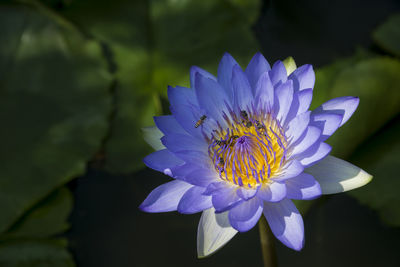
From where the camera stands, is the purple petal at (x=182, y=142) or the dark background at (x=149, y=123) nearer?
the purple petal at (x=182, y=142)

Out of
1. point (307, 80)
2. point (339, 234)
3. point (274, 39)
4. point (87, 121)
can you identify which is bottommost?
point (339, 234)

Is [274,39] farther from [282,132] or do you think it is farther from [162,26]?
[282,132]

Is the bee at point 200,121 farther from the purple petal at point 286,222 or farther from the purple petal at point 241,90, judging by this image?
the purple petal at point 286,222

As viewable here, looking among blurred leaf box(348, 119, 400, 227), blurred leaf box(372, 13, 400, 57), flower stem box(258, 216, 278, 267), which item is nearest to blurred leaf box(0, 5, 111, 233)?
flower stem box(258, 216, 278, 267)

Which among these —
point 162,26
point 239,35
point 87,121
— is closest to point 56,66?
point 87,121

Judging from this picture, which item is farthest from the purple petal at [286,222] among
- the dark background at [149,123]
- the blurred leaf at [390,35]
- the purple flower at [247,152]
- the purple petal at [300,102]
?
the blurred leaf at [390,35]
